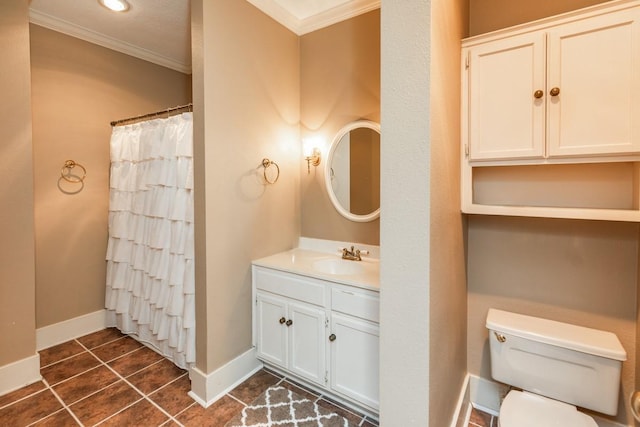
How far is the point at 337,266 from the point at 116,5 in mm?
2540

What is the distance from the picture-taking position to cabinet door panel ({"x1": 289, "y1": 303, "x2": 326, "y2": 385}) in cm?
183

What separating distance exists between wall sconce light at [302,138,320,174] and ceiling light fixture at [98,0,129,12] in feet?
5.36

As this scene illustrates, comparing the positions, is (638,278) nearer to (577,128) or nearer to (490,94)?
(577,128)

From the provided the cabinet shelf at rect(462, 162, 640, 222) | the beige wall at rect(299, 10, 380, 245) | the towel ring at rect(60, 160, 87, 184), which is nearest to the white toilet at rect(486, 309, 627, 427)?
the cabinet shelf at rect(462, 162, 640, 222)

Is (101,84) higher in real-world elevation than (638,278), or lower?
higher

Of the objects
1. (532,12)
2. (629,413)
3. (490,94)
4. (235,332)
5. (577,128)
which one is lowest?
(629,413)

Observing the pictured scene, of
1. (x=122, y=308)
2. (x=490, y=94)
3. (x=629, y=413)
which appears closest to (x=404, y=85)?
(x=490, y=94)

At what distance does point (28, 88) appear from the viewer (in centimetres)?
202

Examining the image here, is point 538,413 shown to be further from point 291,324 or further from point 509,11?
point 509,11

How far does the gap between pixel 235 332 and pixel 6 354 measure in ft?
4.98

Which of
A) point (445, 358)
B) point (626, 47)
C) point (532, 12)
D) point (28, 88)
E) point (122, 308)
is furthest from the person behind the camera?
point (122, 308)

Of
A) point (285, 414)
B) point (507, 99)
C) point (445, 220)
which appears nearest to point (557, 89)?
point (507, 99)

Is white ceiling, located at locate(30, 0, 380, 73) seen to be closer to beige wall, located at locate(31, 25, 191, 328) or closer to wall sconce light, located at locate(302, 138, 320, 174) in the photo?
beige wall, located at locate(31, 25, 191, 328)

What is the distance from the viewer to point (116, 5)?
2.18m
